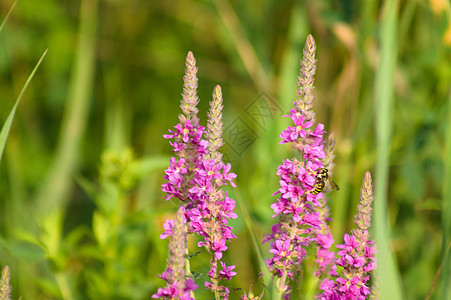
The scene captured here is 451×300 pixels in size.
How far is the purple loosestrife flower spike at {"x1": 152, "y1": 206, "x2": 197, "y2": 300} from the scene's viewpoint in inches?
31.3

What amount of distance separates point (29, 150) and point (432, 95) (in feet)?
6.64

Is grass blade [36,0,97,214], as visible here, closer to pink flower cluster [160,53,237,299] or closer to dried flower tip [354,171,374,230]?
pink flower cluster [160,53,237,299]

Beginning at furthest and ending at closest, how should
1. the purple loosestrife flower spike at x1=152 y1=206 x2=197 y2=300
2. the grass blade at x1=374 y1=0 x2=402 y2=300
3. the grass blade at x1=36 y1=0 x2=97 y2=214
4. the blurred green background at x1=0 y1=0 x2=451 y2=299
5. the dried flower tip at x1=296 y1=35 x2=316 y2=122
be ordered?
the grass blade at x1=36 y1=0 x2=97 y2=214, the blurred green background at x1=0 y1=0 x2=451 y2=299, the grass blade at x1=374 y1=0 x2=402 y2=300, the dried flower tip at x1=296 y1=35 x2=316 y2=122, the purple loosestrife flower spike at x1=152 y1=206 x2=197 y2=300

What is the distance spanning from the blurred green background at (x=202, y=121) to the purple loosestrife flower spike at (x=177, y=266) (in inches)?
10.5

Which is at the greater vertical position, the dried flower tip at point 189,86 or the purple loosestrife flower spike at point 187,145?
the dried flower tip at point 189,86

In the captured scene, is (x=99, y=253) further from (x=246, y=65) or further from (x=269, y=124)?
(x=246, y=65)

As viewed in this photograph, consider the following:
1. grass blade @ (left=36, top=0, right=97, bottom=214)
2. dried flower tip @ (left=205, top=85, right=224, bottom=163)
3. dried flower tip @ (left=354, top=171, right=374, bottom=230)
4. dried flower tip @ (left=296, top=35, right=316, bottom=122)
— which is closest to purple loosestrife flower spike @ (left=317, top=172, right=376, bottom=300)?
dried flower tip @ (left=354, top=171, right=374, bottom=230)

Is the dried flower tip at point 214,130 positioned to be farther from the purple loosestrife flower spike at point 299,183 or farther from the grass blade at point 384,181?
the grass blade at point 384,181

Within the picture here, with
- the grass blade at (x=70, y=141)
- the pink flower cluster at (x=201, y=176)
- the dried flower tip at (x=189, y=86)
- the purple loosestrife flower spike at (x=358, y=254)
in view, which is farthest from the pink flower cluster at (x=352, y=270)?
the grass blade at (x=70, y=141)

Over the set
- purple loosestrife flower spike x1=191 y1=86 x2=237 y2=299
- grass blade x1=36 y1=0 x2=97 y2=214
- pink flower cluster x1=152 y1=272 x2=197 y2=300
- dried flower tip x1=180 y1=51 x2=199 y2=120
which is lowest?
pink flower cluster x1=152 y1=272 x2=197 y2=300

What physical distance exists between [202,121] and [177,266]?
224cm

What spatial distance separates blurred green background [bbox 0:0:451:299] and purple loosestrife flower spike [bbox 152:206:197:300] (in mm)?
266

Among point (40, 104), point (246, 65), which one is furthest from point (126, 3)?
point (246, 65)

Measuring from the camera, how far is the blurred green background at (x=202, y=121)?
1.61 metres
